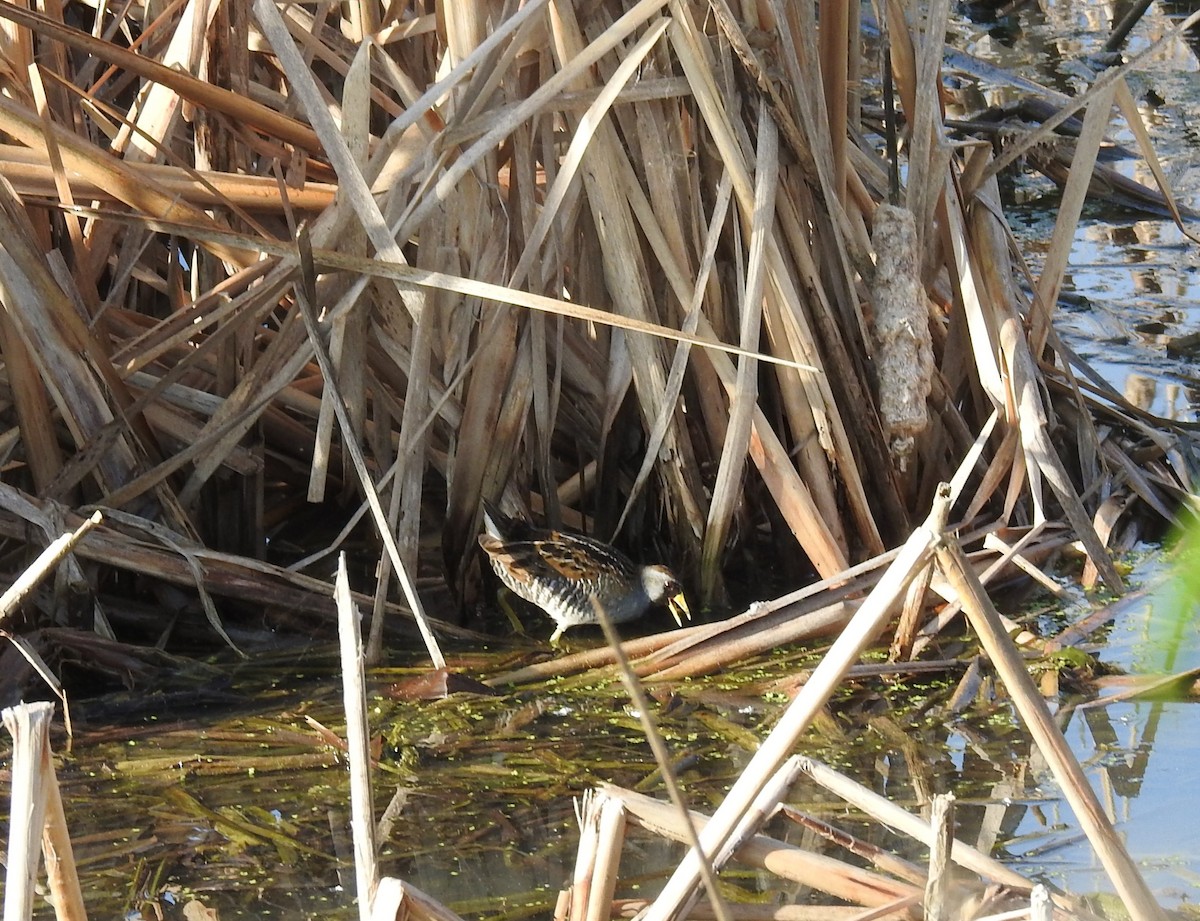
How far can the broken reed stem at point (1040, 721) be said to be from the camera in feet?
4.58

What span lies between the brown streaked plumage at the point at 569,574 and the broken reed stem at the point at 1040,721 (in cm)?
196

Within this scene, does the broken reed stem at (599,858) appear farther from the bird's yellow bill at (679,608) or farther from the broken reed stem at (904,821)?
the bird's yellow bill at (679,608)

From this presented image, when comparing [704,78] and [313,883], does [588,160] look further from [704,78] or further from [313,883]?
[313,883]

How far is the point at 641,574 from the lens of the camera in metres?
3.58

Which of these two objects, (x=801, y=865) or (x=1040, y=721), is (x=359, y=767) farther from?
(x=1040, y=721)

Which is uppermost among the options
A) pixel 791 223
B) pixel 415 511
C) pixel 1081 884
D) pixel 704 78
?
pixel 704 78

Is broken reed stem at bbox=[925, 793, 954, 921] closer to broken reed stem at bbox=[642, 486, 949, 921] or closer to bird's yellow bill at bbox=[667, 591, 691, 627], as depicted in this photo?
broken reed stem at bbox=[642, 486, 949, 921]

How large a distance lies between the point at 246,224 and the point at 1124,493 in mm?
2376

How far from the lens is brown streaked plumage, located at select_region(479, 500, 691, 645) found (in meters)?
3.42

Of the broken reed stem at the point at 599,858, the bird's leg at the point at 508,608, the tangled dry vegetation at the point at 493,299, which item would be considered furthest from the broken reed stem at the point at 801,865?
the bird's leg at the point at 508,608

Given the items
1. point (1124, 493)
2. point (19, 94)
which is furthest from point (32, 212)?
point (1124, 493)

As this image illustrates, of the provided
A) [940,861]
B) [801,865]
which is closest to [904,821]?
[801,865]

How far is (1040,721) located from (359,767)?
0.75 metres

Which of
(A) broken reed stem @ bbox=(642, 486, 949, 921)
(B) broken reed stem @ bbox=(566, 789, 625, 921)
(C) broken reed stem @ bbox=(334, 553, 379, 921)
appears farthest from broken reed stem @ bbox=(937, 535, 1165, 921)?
(C) broken reed stem @ bbox=(334, 553, 379, 921)
